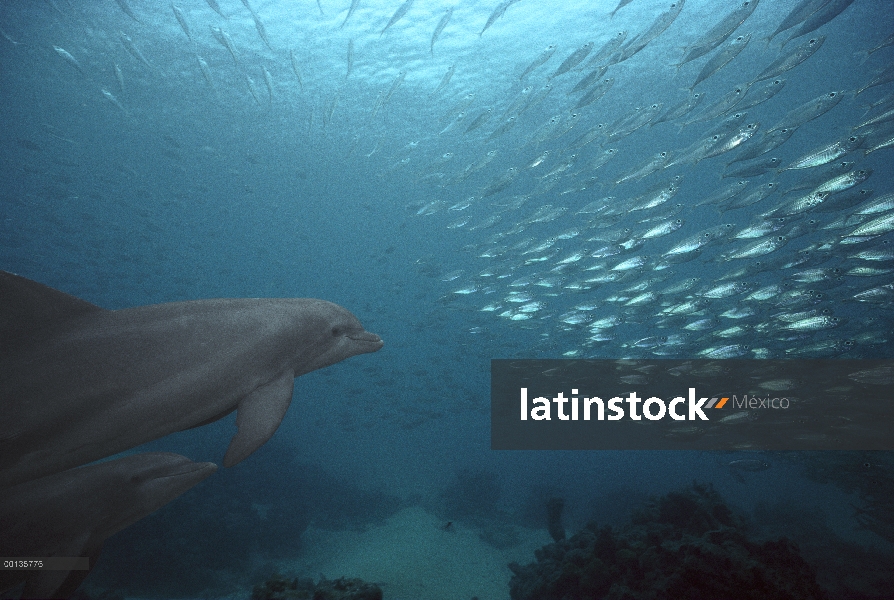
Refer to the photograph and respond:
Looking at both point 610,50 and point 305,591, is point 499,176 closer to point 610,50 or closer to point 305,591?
point 610,50

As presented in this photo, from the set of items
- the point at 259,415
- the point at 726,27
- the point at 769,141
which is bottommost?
the point at 259,415

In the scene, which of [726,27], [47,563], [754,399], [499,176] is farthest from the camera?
[754,399]

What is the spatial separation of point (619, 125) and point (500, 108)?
10.2 metres

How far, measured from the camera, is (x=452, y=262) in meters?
35.5

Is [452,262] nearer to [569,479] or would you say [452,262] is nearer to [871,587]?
[569,479]

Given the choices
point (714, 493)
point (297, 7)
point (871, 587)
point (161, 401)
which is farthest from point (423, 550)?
point (297, 7)

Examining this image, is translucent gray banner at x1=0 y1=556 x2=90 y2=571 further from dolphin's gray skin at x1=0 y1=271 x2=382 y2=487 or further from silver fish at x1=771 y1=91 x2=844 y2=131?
silver fish at x1=771 y1=91 x2=844 y2=131

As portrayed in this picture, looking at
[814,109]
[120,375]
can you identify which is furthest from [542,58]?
[120,375]

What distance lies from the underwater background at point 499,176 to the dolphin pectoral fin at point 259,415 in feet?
27.0

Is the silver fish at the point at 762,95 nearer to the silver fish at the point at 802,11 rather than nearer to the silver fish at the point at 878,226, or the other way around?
the silver fish at the point at 802,11

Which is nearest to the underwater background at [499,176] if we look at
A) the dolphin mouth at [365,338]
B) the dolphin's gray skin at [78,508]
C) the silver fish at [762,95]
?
the silver fish at [762,95]

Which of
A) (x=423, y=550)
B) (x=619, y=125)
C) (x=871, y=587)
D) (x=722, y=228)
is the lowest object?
(x=423, y=550)

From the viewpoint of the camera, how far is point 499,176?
11828 millimetres

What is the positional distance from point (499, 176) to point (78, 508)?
37.6ft
